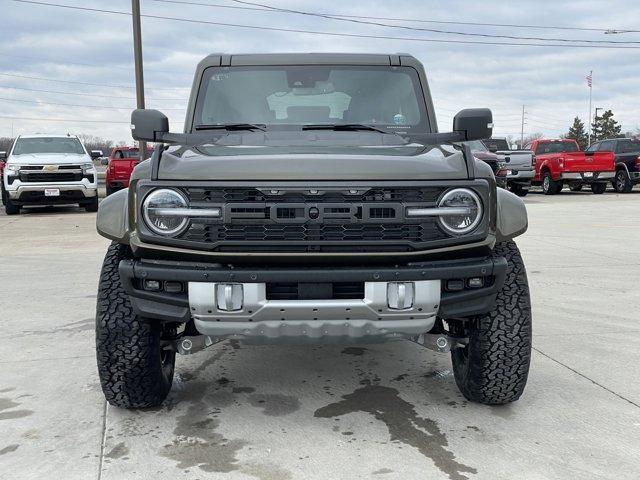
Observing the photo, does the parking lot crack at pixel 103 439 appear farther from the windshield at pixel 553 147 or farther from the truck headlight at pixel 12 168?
the windshield at pixel 553 147

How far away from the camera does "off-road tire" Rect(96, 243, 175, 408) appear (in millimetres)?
3105

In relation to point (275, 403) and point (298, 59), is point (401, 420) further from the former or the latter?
point (298, 59)

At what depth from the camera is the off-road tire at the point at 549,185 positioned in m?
21.2

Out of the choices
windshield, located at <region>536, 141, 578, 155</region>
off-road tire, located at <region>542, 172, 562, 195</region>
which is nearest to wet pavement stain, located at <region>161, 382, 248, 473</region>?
off-road tire, located at <region>542, 172, 562, 195</region>

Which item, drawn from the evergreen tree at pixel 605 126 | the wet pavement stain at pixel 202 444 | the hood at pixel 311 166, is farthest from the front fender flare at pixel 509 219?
the evergreen tree at pixel 605 126

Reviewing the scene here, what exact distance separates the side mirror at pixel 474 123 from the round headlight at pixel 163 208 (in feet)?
5.75

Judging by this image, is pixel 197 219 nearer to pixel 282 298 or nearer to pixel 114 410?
pixel 282 298

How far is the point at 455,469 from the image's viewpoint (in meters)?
2.70

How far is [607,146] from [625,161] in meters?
1.15

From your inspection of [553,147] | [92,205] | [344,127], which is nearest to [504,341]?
[344,127]

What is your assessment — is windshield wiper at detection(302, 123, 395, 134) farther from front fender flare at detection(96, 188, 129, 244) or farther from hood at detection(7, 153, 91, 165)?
hood at detection(7, 153, 91, 165)

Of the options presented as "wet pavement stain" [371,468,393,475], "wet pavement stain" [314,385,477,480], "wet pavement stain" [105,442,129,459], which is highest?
"wet pavement stain" [105,442,129,459]

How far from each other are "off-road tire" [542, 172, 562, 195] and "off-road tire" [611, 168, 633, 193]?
1746 millimetres

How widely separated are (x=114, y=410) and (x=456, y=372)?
5.88 ft
